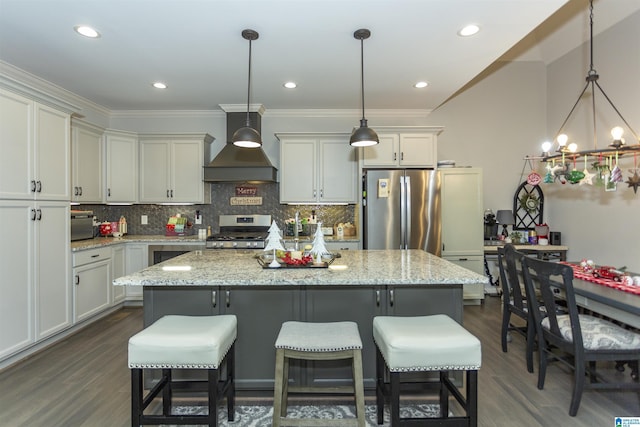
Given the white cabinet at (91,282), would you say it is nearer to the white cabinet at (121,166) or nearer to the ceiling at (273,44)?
the white cabinet at (121,166)

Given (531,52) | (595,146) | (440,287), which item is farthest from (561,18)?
(440,287)

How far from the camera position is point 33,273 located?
2.87m

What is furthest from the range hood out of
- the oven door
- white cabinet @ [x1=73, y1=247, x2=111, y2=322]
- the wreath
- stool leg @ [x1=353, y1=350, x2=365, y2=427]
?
the wreath

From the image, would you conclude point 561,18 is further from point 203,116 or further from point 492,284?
point 203,116

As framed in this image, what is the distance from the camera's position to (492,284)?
15.9 ft

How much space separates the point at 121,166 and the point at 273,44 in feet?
9.65

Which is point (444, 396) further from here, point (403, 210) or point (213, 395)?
point (403, 210)

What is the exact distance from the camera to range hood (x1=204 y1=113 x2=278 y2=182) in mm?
4387

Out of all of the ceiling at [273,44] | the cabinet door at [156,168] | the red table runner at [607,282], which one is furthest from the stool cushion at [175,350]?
the cabinet door at [156,168]

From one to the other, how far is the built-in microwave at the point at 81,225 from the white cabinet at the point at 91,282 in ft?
1.14

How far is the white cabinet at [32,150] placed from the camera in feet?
8.62

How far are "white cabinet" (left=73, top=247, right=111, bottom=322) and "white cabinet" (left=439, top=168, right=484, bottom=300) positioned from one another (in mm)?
4247

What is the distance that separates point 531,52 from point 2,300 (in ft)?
22.3

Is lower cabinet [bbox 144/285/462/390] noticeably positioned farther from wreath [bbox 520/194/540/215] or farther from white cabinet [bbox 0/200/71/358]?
wreath [bbox 520/194/540/215]
